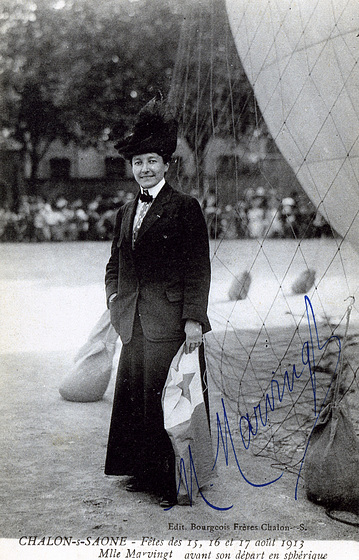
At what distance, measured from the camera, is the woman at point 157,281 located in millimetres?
2748

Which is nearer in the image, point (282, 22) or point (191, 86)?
point (282, 22)

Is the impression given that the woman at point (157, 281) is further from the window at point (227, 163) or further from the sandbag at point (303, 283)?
the sandbag at point (303, 283)

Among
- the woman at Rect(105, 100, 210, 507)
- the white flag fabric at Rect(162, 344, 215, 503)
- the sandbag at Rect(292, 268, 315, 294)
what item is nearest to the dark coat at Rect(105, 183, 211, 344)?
the woman at Rect(105, 100, 210, 507)

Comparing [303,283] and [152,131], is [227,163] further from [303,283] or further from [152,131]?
[152,131]

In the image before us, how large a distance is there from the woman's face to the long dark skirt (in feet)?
2.16

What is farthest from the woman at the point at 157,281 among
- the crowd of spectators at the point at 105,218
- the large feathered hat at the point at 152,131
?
the crowd of spectators at the point at 105,218

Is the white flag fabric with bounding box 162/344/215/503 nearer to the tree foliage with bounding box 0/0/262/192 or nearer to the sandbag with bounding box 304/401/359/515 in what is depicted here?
the sandbag with bounding box 304/401/359/515

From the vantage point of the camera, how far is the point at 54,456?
128 inches

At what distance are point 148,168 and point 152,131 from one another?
0.56 feet

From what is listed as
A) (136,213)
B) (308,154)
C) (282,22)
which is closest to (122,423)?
(136,213)

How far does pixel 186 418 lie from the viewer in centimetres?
275

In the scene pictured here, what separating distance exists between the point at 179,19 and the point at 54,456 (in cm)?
261

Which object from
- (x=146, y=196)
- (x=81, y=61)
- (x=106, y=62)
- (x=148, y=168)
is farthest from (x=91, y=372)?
(x=106, y=62)

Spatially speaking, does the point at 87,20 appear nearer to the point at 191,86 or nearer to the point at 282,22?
the point at 191,86
